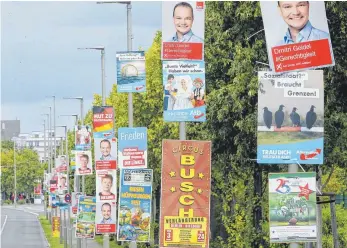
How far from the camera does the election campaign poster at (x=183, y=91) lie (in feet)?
75.6

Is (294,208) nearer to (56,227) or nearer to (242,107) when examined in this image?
(242,107)

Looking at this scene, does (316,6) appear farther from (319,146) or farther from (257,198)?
(257,198)

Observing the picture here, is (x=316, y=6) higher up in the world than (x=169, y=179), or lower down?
higher up

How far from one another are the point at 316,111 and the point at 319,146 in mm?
554

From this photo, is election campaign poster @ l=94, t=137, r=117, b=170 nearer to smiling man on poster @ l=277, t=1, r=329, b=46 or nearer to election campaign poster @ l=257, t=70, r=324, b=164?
election campaign poster @ l=257, t=70, r=324, b=164

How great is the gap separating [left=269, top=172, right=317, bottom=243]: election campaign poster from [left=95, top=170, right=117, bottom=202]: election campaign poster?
66.0 ft

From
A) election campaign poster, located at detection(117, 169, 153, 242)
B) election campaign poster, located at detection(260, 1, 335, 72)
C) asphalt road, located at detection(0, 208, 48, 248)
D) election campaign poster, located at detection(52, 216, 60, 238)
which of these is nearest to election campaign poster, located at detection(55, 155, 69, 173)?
asphalt road, located at detection(0, 208, 48, 248)

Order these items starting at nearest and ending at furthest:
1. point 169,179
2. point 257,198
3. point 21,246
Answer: point 169,179 < point 257,198 < point 21,246

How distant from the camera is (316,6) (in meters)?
19.4

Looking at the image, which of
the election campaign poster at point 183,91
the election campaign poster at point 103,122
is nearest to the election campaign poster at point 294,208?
the election campaign poster at point 183,91

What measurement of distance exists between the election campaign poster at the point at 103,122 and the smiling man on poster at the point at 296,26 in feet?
73.2

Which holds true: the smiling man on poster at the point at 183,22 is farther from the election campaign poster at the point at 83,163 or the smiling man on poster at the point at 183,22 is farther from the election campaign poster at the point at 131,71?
the election campaign poster at the point at 83,163

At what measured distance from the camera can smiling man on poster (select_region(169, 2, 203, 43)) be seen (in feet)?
72.2

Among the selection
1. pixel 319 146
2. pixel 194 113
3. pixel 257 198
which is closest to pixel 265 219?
pixel 257 198
